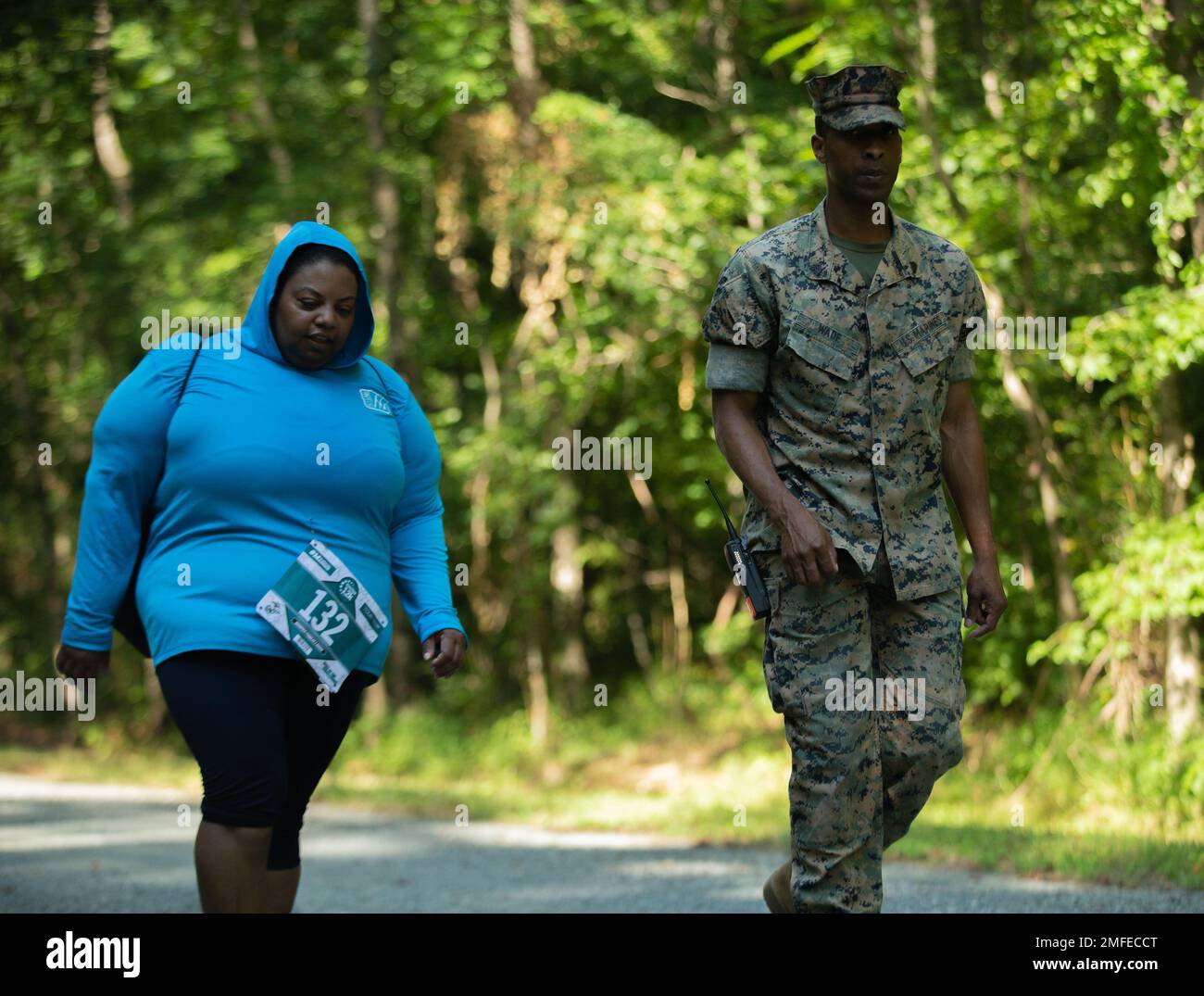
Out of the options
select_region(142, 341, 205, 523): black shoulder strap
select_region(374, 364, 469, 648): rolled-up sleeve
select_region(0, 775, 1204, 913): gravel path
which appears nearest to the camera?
select_region(142, 341, 205, 523): black shoulder strap

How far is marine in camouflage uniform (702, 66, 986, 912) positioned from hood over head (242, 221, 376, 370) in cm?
92

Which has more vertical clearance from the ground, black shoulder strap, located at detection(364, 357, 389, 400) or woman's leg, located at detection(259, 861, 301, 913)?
black shoulder strap, located at detection(364, 357, 389, 400)

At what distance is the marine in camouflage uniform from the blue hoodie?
1.01 m

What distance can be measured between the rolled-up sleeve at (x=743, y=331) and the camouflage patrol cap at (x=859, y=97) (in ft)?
1.37

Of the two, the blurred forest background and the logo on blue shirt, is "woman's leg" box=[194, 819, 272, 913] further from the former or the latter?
the blurred forest background

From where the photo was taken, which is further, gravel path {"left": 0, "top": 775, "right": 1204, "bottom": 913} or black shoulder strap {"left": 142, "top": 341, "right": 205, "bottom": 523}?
gravel path {"left": 0, "top": 775, "right": 1204, "bottom": 913}

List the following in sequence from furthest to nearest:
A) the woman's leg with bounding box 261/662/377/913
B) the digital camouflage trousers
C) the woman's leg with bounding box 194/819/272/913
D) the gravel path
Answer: the gravel path → the woman's leg with bounding box 261/662/377/913 → the digital camouflage trousers → the woman's leg with bounding box 194/819/272/913

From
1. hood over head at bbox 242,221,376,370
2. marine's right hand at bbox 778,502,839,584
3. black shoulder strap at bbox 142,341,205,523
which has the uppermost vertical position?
hood over head at bbox 242,221,376,370

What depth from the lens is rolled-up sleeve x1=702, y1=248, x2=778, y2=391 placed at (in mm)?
3965

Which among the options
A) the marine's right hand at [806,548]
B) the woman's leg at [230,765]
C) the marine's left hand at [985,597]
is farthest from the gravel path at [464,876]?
the woman's leg at [230,765]

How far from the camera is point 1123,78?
8977 millimetres

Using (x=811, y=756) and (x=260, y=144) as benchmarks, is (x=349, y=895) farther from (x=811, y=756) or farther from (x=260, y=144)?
(x=260, y=144)

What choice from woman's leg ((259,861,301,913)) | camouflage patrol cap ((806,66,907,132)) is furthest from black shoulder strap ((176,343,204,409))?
camouflage patrol cap ((806,66,907,132))

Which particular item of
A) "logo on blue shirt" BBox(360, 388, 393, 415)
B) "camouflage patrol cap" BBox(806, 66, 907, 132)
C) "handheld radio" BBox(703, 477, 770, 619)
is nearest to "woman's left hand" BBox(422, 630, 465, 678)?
"logo on blue shirt" BBox(360, 388, 393, 415)
